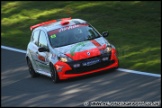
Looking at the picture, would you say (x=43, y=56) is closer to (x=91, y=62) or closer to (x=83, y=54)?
(x=83, y=54)

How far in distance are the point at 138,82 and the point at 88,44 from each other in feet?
7.29

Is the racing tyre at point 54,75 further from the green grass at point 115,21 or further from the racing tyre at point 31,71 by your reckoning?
the green grass at point 115,21

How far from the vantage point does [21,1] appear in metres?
32.6

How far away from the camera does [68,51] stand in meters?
14.8

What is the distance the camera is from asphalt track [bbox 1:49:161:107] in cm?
1198

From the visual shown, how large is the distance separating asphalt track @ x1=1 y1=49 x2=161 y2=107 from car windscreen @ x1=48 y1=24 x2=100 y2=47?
3.76ft

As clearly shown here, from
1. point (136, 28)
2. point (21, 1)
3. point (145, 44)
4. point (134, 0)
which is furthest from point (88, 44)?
point (21, 1)

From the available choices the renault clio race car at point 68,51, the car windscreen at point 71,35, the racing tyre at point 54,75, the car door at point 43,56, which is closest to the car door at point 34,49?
the renault clio race car at point 68,51

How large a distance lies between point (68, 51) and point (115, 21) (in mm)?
9719

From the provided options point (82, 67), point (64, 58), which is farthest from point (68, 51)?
point (82, 67)

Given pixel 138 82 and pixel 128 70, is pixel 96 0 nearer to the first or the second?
pixel 128 70

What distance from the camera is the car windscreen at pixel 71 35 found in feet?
51.0

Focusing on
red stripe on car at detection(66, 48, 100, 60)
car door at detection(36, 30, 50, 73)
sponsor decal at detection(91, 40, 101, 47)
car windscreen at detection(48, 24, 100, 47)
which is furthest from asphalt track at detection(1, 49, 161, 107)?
car windscreen at detection(48, 24, 100, 47)

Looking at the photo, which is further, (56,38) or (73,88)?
(56,38)
